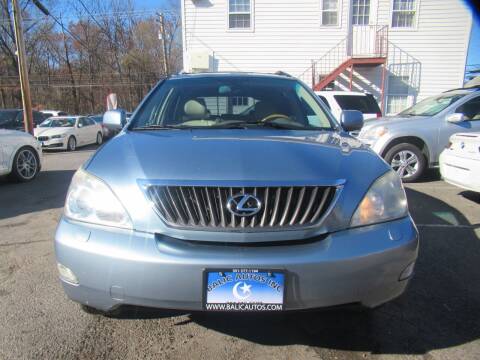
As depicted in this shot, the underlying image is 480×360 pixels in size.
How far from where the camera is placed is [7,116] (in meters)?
16.1

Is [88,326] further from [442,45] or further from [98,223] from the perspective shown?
[442,45]

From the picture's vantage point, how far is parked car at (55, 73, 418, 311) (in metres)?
1.69

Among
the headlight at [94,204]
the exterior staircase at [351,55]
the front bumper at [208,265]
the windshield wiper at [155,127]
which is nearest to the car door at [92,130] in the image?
the exterior staircase at [351,55]

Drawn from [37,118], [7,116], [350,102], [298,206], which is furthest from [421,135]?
[37,118]

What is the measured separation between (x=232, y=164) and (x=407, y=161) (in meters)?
6.01

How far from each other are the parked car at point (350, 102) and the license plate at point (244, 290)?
806 cm

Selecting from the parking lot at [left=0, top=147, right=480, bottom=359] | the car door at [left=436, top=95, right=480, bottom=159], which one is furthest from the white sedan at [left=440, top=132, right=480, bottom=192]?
the parking lot at [left=0, top=147, right=480, bottom=359]

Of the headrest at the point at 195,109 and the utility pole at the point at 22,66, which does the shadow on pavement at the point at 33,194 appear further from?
the utility pole at the point at 22,66

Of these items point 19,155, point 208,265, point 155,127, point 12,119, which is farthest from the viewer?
point 12,119

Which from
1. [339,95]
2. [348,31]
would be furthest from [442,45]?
[339,95]

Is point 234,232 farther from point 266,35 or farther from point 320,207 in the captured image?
Result: point 266,35

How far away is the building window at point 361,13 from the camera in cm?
1461

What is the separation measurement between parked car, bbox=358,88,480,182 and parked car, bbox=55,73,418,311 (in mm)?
5278

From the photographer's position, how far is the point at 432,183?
697 cm
